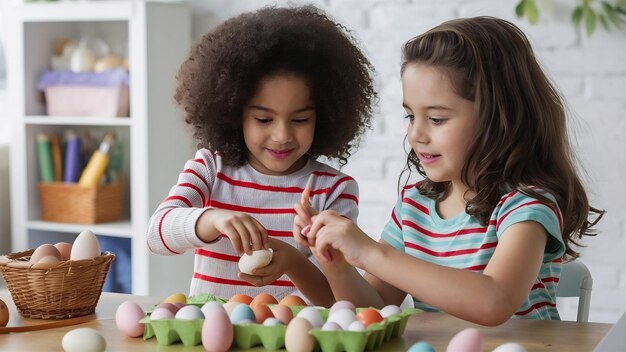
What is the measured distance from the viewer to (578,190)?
147 cm

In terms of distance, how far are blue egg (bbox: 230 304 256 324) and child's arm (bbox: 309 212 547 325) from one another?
164 mm

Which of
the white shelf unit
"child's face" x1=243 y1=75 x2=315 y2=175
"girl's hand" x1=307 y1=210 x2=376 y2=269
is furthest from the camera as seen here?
the white shelf unit

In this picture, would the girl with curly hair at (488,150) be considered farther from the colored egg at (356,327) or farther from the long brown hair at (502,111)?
the colored egg at (356,327)

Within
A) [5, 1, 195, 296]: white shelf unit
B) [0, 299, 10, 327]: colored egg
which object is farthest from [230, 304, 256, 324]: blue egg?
[5, 1, 195, 296]: white shelf unit

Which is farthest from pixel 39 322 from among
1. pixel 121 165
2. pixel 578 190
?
pixel 121 165

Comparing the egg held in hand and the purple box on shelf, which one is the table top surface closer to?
the egg held in hand

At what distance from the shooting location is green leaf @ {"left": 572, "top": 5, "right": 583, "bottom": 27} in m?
2.76

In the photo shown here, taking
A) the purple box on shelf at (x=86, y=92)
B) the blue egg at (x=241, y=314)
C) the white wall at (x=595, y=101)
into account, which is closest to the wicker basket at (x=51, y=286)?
the blue egg at (x=241, y=314)

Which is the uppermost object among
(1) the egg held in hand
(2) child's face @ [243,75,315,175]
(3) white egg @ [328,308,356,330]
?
(2) child's face @ [243,75,315,175]

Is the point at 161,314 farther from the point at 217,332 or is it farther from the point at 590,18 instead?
the point at 590,18

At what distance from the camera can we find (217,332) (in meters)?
1.07

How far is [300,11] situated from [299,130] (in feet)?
0.83

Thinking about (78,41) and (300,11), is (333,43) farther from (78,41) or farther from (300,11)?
(78,41)

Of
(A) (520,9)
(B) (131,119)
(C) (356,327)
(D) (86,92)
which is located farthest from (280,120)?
(D) (86,92)
